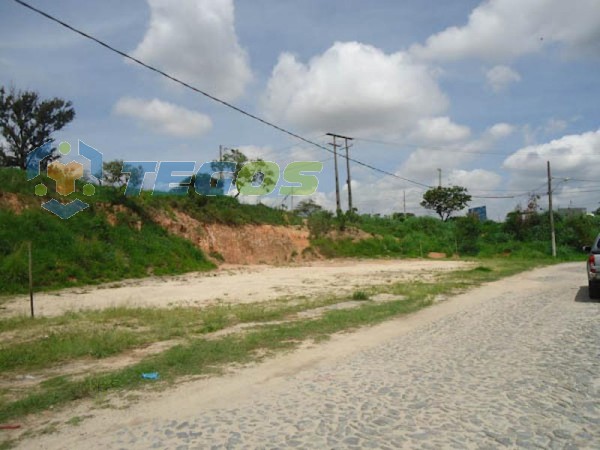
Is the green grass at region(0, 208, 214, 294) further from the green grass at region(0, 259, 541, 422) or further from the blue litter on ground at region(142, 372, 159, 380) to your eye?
the blue litter on ground at region(142, 372, 159, 380)

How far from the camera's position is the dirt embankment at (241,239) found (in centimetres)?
3591

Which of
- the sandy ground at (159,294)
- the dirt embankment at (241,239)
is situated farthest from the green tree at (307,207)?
the sandy ground at (159,294)

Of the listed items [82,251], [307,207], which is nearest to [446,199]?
[307,207]

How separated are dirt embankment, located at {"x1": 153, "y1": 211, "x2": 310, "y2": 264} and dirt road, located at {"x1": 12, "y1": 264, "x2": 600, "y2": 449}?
94.0ft

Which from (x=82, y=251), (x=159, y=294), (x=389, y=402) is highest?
(x=82, y=251)

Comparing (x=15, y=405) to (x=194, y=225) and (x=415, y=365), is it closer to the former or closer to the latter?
(x=415, y=365)

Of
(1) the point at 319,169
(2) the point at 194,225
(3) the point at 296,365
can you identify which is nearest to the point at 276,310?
(3) the point at 296,365

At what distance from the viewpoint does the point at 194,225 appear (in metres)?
37.2

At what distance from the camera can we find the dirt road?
14.1ft

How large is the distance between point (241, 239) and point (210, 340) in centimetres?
3119

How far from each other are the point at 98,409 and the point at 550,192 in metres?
46.7

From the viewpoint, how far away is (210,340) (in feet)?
29.2

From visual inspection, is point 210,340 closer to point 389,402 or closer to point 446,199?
point 389,402

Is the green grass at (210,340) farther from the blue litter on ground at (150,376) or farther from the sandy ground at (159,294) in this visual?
the sandy ground at (159,294)
